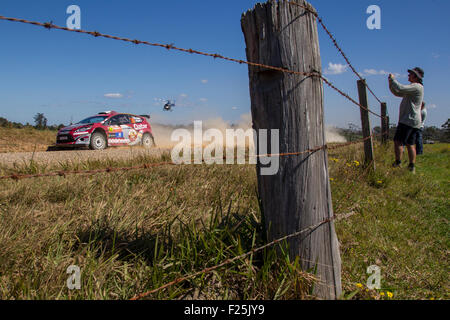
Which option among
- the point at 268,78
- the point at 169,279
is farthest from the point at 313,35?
the point at 169,279

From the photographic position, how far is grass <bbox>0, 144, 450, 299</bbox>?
199 cm

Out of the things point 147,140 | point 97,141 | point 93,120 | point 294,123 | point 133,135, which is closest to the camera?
point 294,123

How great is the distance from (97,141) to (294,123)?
1067cm

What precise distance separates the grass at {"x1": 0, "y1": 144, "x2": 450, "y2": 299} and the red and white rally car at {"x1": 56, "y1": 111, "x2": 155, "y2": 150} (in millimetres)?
6393

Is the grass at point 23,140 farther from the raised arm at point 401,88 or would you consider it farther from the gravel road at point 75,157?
the raised arm at point 401,88

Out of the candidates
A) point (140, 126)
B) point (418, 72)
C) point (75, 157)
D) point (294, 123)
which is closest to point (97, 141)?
point (140, 126)

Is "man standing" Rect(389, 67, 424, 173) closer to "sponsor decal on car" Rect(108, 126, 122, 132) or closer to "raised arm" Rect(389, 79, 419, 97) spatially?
"raised arm" Rect(389, 79, 419, 97)

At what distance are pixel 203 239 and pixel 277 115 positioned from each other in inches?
38.7

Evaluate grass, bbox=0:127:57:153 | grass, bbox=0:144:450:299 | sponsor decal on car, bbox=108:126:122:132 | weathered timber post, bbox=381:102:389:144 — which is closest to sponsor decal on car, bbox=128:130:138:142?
sponsor decal on car, bbox=108:126:122:132

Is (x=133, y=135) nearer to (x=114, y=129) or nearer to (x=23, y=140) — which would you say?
(x=114, y=129)

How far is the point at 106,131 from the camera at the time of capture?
11547 millimetres

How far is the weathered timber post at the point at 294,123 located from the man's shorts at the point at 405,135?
5.95m

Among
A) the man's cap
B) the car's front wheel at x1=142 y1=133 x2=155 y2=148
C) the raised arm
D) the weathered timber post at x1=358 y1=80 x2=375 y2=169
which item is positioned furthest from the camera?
the car's front wheel at x1=142 y1=133 x2=155 y2=148

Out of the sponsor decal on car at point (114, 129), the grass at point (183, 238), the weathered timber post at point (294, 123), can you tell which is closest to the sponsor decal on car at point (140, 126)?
the sponsor decal on car at point (114, 129)
